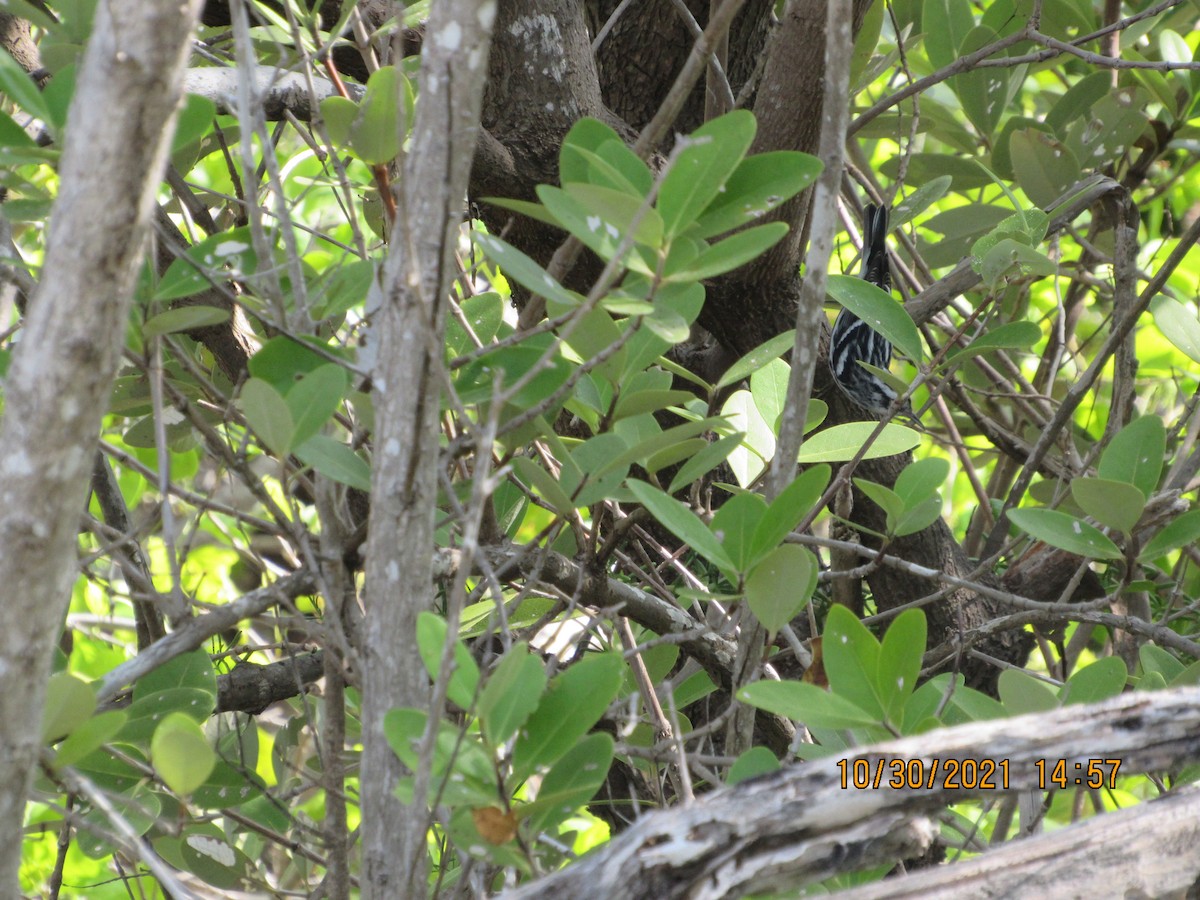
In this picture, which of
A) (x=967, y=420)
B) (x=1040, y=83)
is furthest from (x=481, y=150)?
(x=1040, y=83)

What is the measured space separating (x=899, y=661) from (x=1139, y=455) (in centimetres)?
38

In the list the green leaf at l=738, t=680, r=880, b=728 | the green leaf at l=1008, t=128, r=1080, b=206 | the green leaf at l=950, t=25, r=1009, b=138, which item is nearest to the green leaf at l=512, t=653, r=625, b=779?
the green leaf at l=738, t=680, r=880, b=728

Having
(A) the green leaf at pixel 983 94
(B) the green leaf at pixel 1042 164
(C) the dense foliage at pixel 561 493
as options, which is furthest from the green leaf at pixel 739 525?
(A) the green leaf at pixel 983 94

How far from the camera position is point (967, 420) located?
204cm

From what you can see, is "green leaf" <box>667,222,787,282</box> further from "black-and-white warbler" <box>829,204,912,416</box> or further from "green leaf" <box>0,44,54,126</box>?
"black-and-white warbler" <box>829,204,912,416</box>

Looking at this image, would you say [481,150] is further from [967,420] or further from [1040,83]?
[1040,83]

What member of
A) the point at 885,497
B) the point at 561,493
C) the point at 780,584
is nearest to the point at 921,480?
the point at 885,497

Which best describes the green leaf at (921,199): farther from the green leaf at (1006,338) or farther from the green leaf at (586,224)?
the green leaf at (586,224)

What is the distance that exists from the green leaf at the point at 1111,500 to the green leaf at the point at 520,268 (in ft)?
1.51

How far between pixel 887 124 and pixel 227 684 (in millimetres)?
1280

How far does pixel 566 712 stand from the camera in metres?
0.63

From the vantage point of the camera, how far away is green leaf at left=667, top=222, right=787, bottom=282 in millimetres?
651

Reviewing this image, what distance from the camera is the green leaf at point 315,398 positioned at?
68cm

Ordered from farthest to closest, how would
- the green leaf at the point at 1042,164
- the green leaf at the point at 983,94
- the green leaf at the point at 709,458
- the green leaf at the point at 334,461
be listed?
the green leaf at the point at 983,94, the green leaf at the point at 1042,164, the green leaf at the point at 709,458, the green leaf at the point at 334,461
